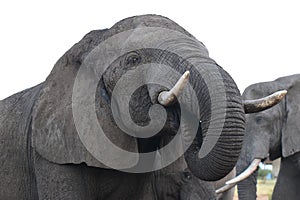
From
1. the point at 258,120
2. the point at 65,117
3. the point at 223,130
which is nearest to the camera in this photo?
the point at 223,130

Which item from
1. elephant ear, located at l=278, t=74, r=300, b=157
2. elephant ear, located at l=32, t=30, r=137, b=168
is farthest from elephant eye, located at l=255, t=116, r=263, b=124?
elephant ear, located at l=32, t=30, r=137, b=168

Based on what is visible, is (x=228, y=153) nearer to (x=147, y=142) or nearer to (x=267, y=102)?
(x=267, y=102)

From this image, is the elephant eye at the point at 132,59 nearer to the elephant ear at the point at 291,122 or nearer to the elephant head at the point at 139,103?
the elephant head at the point at 139,103

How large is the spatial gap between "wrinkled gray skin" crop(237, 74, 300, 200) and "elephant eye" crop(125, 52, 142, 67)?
4.17 m

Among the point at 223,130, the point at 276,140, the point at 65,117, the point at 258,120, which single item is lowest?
the point at 276,140

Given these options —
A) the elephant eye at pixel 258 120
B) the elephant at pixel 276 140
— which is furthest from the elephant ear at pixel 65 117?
the elephant eye at pixel 258 120

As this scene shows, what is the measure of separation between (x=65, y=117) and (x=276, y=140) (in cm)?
425

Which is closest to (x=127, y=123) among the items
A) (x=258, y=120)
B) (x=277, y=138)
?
(x=258, y=120)

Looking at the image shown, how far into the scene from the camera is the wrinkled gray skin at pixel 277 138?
7.87 metres

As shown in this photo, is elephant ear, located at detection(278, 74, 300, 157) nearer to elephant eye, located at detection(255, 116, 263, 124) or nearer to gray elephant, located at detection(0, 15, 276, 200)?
elephant eye, located at detection(255, 116, 263, 124)

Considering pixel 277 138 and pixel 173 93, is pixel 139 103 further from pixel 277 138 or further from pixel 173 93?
pixel 277 138

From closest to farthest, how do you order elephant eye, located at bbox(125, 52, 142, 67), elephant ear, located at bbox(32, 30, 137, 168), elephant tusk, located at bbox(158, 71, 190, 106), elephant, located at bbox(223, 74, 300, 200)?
elephant tusk, located at bbox(158, 71, 190, 106), elephant eye, located at bbox(125, 52, 142, 67), elephant ear, located at bbox(32, 30, 137, 168), elephant, located at bbox(223, 74, 300, 200)

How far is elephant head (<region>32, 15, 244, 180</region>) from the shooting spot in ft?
11.2

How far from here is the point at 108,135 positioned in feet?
12.9
